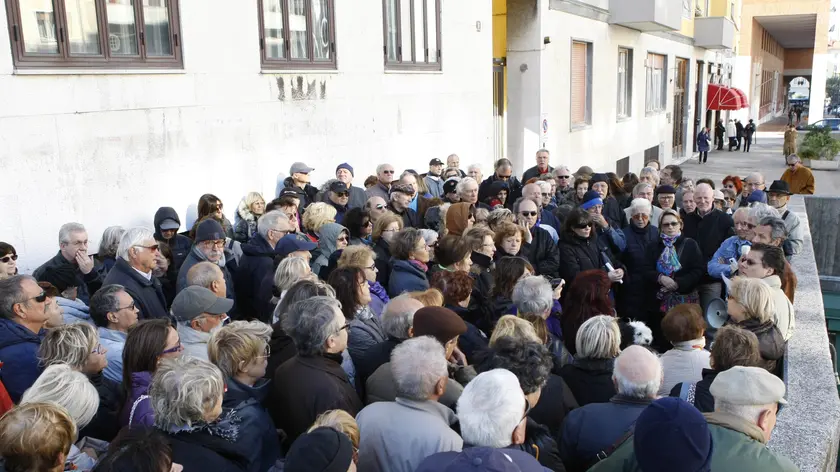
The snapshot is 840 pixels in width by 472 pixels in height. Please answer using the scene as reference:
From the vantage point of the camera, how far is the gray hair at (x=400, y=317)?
161 inches

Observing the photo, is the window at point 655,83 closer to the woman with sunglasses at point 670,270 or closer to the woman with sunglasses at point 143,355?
the woman with sunglasses at point 670,270

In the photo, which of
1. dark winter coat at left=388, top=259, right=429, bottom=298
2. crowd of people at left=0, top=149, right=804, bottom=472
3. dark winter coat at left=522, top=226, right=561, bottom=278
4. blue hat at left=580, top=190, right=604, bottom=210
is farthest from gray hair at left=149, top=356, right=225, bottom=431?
blue hat at left=580, top=190, right=604, bottom=210

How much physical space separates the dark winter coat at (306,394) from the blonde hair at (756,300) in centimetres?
252

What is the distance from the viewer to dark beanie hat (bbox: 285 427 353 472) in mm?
2570

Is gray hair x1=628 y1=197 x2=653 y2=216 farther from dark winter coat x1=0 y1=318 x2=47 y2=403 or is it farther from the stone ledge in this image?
dark winter coat x1=0 y1=318 x2=47 y2=403

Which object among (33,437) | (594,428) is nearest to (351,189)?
(594,428)

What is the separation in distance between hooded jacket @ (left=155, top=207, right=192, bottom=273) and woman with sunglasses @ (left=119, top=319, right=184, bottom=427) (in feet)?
9.16

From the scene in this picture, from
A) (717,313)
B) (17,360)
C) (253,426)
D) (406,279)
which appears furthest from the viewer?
(406,279)

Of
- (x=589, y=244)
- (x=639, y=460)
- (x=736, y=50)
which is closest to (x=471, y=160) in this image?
→ (x=589, y=244)

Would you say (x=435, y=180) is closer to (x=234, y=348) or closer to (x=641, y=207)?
(x=641, y=207)

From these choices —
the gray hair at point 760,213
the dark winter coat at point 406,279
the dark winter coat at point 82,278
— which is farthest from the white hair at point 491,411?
the gray hair at point 760,213

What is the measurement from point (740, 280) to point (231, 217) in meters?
5.83

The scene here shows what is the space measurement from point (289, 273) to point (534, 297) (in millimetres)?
1715

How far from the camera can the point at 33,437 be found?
8.83 ft
